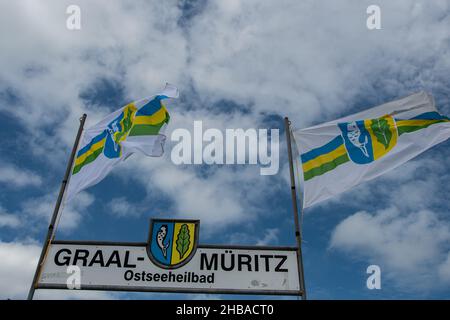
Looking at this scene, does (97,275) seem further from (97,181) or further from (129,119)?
(129,119)

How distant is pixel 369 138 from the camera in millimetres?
10016

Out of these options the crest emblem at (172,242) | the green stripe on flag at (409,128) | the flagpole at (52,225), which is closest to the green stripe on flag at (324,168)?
the green stripe on flag at (409,128)

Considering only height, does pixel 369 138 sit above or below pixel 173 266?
above

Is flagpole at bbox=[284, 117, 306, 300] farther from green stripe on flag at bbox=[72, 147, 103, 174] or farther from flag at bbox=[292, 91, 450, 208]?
green stripe on flag at bbox=[72, 147, 103, 174]

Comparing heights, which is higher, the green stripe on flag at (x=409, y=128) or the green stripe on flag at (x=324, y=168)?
→ the green stripe on flag at (x=409, y=128)

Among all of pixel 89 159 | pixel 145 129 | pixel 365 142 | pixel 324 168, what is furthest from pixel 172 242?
pixel 365 142

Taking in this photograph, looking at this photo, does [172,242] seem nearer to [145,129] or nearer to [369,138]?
[145,129]

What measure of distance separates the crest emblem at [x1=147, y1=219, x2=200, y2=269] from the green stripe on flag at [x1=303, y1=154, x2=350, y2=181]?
115 inches

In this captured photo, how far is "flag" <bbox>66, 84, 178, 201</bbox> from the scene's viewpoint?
32.6 feet

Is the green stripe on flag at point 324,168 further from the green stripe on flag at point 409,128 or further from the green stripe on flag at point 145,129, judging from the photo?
the green stripe on flag at point 145,129

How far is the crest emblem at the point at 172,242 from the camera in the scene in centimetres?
862

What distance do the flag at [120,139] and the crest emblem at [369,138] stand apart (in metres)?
4.82

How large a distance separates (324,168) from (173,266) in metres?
4.30
